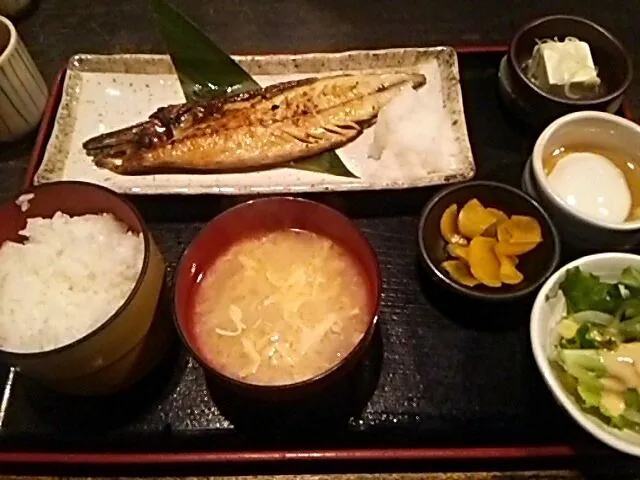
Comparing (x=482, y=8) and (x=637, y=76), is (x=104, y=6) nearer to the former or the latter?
(x=482, y=8)

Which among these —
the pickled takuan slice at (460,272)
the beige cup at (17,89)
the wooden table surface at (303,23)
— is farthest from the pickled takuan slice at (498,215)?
the beige cup at (17,89)

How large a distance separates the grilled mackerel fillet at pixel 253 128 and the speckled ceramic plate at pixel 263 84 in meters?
0.03

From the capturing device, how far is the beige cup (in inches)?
63.1


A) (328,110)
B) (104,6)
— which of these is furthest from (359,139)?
(104,6)

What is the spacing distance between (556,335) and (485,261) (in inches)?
7.0

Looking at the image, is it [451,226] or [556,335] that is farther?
[451,226]

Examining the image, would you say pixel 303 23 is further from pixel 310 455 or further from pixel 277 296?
pixel 310 455

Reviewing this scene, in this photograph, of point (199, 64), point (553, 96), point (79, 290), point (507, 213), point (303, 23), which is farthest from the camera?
point (303, 23)

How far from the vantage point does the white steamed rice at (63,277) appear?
1213 mm

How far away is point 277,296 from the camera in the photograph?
4.40ft

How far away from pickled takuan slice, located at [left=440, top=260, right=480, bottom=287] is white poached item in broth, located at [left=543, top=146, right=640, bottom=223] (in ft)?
0.77

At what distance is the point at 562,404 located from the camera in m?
1.23

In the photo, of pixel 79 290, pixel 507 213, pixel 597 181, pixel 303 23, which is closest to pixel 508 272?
pixel 507 213

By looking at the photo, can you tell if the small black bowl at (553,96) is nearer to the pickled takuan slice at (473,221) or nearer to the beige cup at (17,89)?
the pickled takuan slice at (473,221)
